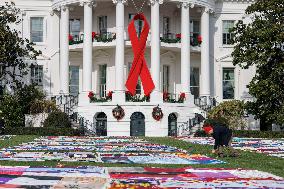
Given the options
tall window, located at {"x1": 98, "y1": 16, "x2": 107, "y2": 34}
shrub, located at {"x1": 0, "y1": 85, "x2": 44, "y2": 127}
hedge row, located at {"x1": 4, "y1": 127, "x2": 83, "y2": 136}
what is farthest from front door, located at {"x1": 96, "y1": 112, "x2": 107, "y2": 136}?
tall window, located at {"x1": 98, "y1": 16, "x2": 107, "y2": 34}

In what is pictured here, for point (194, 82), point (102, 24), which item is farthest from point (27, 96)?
point (194, 82)

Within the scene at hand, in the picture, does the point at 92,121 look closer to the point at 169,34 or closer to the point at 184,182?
the point at 169,34

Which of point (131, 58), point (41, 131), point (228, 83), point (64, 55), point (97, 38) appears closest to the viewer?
point (41, 131)

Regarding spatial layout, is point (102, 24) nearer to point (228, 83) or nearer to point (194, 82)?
point (194, 82)

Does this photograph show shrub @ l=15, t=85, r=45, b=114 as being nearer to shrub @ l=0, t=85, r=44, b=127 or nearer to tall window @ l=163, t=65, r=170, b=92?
shrub @ l=0, t=85, r=44, b=127

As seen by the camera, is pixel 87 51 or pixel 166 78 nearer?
pixel 87 51

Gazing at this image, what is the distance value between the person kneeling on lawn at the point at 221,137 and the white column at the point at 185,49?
27.1 m

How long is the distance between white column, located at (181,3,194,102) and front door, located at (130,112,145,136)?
12.9 feet

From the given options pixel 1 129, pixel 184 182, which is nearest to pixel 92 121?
pixel 1 129

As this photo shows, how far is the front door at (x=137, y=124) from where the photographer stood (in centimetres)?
4422

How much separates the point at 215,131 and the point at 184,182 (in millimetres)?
6677

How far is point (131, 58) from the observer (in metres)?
48.1

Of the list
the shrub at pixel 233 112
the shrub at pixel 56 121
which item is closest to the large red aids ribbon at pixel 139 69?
the shrub at pixel 233 112

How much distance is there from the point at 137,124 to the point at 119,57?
4.94 m
